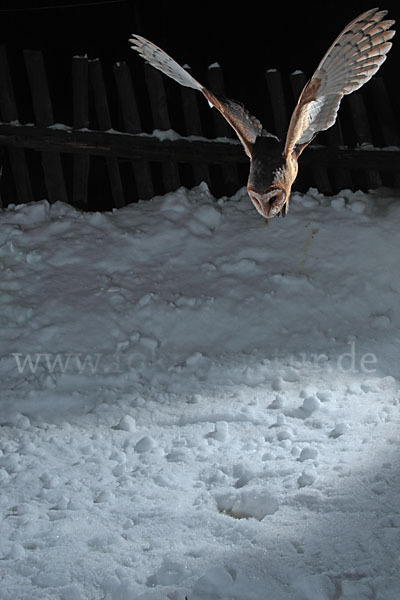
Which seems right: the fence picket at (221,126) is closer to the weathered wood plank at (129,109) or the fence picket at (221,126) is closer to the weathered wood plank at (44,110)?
the weathered wood plank at (129,109)

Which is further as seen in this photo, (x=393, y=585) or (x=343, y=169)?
(x=343, y=169)

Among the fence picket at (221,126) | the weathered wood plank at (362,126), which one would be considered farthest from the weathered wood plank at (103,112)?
the weathered wood plank at (362,126)

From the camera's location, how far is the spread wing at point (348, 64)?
221 centimetres

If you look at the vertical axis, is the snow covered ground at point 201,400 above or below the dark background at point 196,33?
below

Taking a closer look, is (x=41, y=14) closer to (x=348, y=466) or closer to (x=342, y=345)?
(x=342, y=345)

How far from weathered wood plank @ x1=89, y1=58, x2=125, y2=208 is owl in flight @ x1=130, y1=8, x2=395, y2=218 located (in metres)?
2.42

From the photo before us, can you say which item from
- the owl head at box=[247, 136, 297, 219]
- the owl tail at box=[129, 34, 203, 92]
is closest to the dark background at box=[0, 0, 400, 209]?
the owl tail at box=[129, 34, 203, 92]

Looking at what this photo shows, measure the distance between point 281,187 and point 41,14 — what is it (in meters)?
4.09

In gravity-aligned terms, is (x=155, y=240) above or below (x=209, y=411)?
above

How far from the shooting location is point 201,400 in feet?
10.3

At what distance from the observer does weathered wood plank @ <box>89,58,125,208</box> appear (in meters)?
4.85

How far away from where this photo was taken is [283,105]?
5.00 meters

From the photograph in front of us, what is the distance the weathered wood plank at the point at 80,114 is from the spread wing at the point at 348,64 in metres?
2.81

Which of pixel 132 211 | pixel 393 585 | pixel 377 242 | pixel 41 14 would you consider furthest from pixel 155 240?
pixel 393 585
